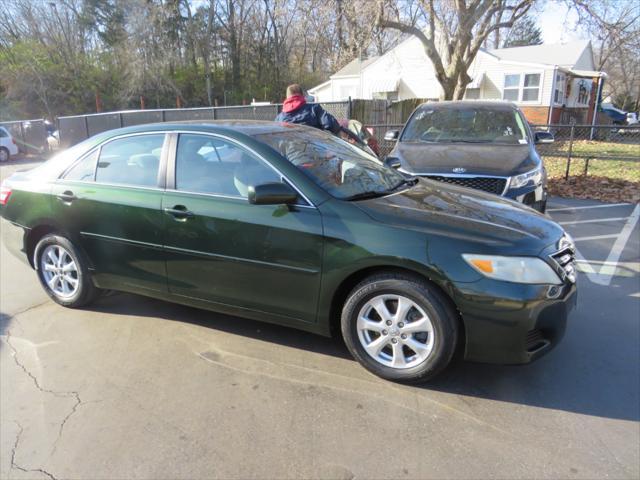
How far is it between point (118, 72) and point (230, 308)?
36.1 meters

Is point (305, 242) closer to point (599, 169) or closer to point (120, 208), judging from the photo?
point (120, 208)

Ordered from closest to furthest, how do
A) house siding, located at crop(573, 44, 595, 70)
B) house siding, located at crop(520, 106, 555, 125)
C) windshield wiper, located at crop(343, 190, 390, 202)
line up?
windshield wiper, located at crop(343, 190, 390, 202) < house siding, located at crop(520, 106, 555, 125) < house siding, located at crop(573, 44, 595, 70)

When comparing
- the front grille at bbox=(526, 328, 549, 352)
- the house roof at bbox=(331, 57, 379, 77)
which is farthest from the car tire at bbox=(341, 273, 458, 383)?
the house roof at bbox=(331, 57, 379, 77)

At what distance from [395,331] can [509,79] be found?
81.1ft

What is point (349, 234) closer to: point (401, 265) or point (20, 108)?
point (401, 265)

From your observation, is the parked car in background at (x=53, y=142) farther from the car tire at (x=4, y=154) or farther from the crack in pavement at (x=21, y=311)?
the crack in pavement at (x=21, y=311)

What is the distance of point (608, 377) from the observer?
3.19 m

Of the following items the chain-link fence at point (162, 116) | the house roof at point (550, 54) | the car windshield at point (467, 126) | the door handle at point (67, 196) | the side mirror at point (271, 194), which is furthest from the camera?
the house roof at point (550, 54)

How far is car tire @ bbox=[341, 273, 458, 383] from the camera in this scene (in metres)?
2.90

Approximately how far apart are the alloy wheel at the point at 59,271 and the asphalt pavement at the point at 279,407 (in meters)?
0.26

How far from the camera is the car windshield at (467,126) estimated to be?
6.65 metres

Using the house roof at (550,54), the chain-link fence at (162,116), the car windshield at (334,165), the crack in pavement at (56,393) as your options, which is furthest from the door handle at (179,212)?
the house roof at (550,54)

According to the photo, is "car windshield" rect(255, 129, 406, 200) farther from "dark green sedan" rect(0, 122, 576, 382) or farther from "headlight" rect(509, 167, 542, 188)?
"headlight" rect(509, 167, 542, 188)

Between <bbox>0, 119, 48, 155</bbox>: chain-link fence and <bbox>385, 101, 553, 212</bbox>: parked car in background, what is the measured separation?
67.9 ft
